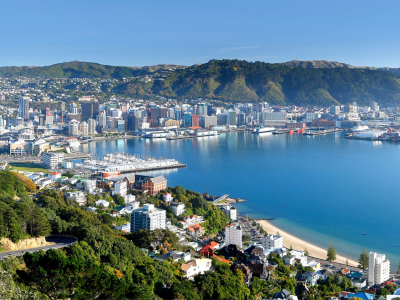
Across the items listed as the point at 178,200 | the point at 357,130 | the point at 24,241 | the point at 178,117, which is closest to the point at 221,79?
the point at 178,117

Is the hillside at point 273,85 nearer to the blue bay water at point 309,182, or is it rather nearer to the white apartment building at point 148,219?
the blue bay water at point 309,182

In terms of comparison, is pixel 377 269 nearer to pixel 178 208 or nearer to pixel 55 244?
pixel 178 208

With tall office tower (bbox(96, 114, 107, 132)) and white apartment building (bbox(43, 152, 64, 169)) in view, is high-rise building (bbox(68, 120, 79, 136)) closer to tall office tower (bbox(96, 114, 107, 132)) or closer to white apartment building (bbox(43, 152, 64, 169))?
tall office tower (bbox(96, 114, 107, 132))

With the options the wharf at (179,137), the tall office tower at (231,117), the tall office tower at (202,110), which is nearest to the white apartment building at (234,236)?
the wharf at (179,137)

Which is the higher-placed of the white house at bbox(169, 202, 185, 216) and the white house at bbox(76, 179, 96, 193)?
the white house at bbox(76, 179, 96, 193)

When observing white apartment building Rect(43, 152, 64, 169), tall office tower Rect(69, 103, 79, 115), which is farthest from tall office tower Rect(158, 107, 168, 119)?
white apartment building Rect(43, 152, 64, 169)
